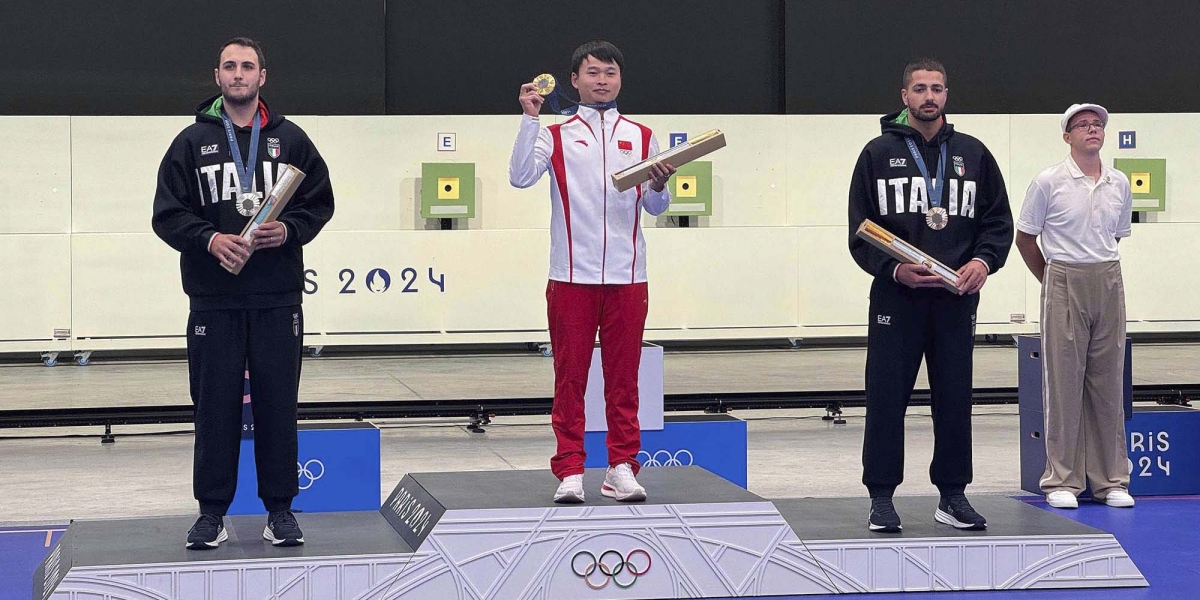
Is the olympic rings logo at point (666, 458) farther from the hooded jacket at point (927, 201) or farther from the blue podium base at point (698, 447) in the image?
the hooded jacket at point (927, 201)

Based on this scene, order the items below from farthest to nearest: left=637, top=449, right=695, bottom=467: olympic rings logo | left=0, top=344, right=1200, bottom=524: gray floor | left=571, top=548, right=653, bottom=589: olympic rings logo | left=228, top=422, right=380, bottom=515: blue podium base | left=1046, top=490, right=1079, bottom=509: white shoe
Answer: left=0, top=344, right=1200, bottom=524: gray floor, left=637, top=449, right=695, bottom=467: olympic rings logo, left=1046, top=490, right=1079, bottom=509: white shoe, left=228, top=422, right=380, bottom=515: blue podium base, left=571, top=548, right=653, bottom=589: olympic rings logo

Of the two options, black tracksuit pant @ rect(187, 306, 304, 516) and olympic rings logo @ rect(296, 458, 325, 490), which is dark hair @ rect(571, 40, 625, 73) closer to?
black tracksuit pant @ rect(187, 306, 304, 516)

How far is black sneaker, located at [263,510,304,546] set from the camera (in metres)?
4.27

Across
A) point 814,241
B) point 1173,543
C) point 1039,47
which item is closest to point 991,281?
point 814,241

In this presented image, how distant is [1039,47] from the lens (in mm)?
13633

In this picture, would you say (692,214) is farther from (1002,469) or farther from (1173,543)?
(1173,543)

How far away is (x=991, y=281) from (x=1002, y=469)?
5598 millimetres

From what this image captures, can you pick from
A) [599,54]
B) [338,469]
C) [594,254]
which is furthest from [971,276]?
[338,469]

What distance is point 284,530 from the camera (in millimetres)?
4281

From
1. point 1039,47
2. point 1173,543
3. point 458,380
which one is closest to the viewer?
point 1173,543

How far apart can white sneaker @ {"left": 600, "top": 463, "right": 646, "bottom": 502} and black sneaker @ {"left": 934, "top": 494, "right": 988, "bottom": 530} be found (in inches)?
41.7

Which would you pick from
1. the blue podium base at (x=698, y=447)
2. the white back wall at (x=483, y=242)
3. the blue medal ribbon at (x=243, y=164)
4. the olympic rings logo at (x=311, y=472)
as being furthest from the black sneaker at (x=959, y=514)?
the white back wall at (x=483, y=242)

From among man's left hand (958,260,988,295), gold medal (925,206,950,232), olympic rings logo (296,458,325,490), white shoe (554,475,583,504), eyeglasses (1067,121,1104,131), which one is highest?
eyeglasses (1067,121,1104,131)

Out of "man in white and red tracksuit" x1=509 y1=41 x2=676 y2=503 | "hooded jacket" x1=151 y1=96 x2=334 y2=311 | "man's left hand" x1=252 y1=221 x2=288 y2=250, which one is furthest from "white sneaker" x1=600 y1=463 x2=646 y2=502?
"man's left hand" x1=252 y1=221 x2=288 y2=250
